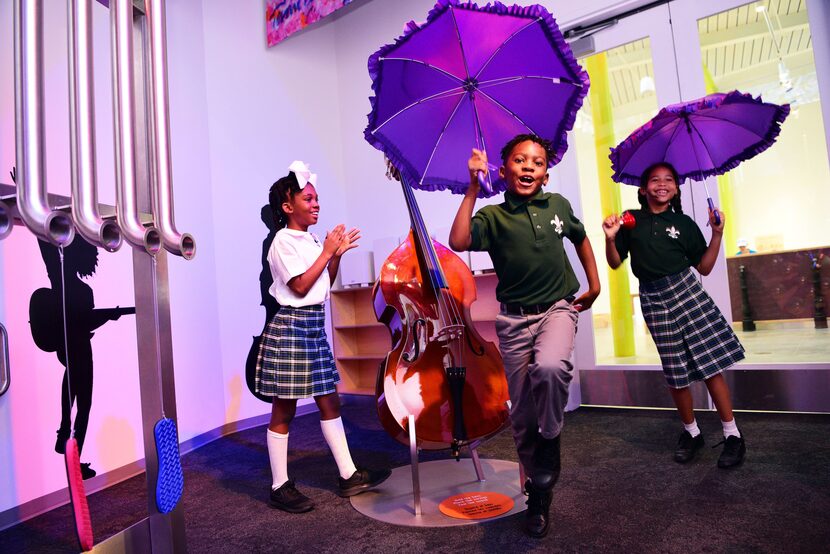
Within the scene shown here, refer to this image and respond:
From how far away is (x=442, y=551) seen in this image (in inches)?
73.2

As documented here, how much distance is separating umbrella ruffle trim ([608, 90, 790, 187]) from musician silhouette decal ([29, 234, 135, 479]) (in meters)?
2.92

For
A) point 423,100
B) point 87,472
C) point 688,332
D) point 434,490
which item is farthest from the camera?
point 87,472

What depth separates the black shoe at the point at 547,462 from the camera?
6.29 ft

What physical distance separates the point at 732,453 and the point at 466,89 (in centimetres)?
202

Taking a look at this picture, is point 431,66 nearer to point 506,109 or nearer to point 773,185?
point 506,109

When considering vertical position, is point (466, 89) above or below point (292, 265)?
above

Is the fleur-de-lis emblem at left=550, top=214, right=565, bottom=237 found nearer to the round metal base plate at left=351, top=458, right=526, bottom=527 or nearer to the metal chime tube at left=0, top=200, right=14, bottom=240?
the round metal base plate at left=351, top=458, right=526, bottom=527

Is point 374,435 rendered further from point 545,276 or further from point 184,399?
point 545,276

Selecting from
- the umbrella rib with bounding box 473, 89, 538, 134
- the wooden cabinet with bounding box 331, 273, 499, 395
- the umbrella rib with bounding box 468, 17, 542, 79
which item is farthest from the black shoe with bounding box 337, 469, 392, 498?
the wooden cabinet with bounding box 331, 273, 499, 395

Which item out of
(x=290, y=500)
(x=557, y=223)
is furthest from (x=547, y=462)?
(x=290, y=500)

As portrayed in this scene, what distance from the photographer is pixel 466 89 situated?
2.28 metres

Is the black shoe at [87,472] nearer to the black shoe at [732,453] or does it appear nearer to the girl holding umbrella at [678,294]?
the girl holding umbrella at [678,294]

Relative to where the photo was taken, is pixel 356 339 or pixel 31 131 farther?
pixel 356 339

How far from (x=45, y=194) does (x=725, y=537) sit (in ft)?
6.96
